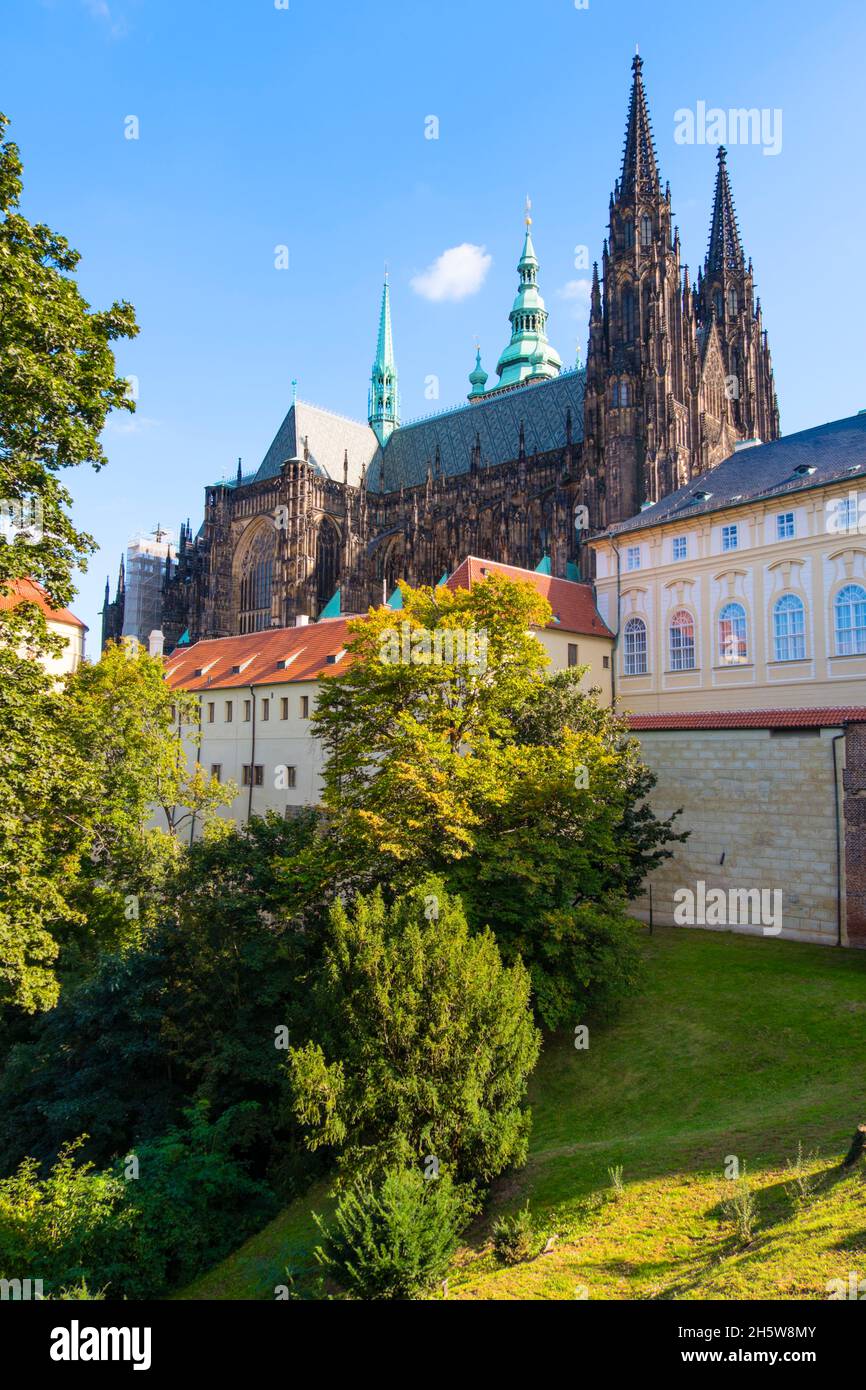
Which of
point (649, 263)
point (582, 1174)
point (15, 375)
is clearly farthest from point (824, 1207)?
point (649, 263)

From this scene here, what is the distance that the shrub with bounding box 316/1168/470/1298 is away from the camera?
1114 centimetres

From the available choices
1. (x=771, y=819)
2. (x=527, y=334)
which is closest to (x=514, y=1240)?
(x=771, y=819)

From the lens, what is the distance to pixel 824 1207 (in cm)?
1004

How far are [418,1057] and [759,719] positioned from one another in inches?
602

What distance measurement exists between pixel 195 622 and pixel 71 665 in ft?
125

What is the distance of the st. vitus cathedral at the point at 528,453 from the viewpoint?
54.2 metres

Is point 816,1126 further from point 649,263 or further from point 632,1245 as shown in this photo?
point 649,263

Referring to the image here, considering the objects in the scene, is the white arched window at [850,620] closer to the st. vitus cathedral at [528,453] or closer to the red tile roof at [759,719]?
the red tile roof at [759,719]

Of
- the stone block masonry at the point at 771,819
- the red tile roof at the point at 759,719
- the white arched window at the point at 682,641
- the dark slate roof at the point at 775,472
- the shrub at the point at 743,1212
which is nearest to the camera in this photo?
the shrub at the point at 743,1212

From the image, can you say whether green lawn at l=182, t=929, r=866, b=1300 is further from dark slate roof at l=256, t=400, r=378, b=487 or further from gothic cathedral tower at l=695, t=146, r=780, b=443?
dark slate roof at l=256, t=400, r=378, b=487

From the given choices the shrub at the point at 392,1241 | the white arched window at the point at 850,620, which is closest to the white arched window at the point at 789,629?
the white arched window at the point at 850,620

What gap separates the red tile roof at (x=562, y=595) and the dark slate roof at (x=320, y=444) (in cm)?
4377

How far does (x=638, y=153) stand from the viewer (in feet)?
192

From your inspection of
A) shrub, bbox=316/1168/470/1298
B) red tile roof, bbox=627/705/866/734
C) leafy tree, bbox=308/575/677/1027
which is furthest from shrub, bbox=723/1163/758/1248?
red tile roof, bbox=627/705/866/734
